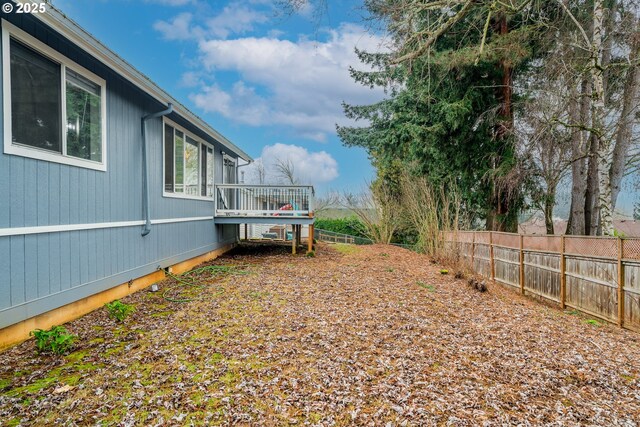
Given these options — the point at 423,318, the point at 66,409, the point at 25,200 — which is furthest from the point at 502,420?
the point at 25,200

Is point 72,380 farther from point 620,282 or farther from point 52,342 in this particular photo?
point 620,282

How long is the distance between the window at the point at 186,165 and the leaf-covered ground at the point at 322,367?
8.94 ft

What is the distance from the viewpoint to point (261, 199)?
35.2 ft

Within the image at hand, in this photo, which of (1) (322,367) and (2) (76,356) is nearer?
(1) (322,367)

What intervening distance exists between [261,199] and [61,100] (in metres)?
6.80

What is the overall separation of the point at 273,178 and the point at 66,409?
93.7 ft

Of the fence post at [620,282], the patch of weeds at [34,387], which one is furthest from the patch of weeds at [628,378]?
the patch of weeds at [34,387]

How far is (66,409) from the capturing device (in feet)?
8.00

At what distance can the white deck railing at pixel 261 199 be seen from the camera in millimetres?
9719

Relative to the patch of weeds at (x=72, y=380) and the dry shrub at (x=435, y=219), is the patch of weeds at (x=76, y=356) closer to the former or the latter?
the patch of weeds at (x=72, y=380)

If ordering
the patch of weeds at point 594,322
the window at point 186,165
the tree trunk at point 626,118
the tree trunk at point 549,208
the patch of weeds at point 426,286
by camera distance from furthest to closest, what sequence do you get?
1. the tree trunk at point 549,208
2. the tree trunk at point 626,118
3. the window at point 186,165
4. the patch of weeds at point 426,286
5. the patch of weeds at point 594,322

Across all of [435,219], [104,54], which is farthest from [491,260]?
[104,54]

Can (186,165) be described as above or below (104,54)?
below

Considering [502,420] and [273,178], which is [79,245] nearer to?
[502,420]
